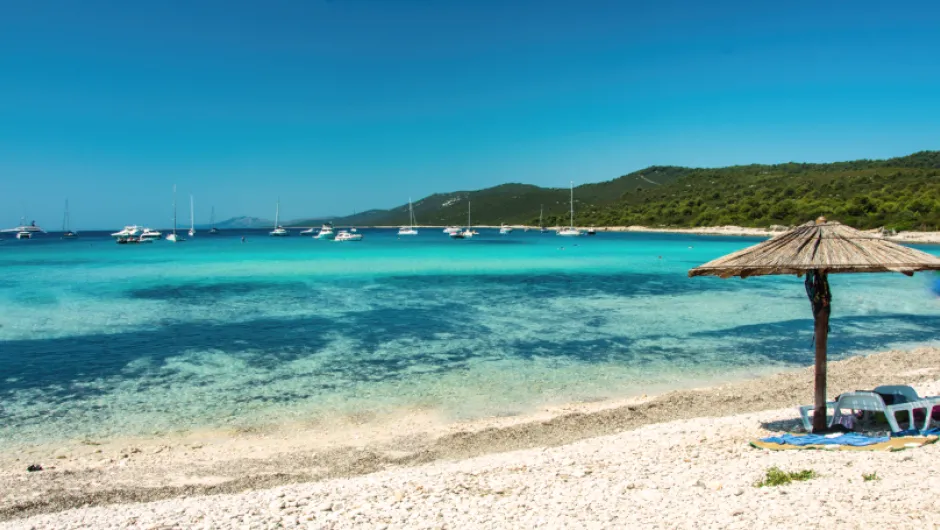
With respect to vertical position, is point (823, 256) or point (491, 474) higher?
point (823, 256)

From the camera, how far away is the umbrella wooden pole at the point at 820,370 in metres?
7.94

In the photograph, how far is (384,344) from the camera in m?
18.3

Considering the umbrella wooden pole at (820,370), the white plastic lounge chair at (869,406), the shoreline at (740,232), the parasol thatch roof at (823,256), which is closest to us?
the parasol thatch roof at (823,256)

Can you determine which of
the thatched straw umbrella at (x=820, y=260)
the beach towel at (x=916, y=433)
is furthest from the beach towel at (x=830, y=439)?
the thatched straw umbrella at (x=820, y=260)

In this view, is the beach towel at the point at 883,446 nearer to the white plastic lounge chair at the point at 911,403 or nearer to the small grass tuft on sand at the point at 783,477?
the white plastic lounge chair at the point at 911,403

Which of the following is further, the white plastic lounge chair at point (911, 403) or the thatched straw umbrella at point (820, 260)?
the white plastic lounge chair at point (911, 403)

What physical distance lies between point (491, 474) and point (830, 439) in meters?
4.16

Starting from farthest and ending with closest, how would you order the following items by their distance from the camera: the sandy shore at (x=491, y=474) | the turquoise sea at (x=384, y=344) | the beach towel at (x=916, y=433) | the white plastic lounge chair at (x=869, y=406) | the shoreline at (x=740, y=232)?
the shoreline at (x=740, y=232), the turquoise sea at (x=384, y=344), the white plastic lounge chair at (x=869, y=406), the beach towel at (x=916, y=433), the sandy shore at (x=491, y=474)

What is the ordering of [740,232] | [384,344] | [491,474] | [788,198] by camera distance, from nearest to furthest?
[491,474], [384,344], [740,232], [788,198]

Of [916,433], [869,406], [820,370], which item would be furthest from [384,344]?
[916,433]

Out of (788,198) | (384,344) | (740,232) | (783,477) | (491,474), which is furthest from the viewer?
(788,198)

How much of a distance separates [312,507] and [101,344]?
15123 mm

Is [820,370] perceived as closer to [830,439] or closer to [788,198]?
[830,439]

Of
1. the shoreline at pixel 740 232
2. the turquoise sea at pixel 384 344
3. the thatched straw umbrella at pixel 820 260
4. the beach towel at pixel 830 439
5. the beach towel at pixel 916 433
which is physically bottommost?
the turquoise sea at pixel 384 344
